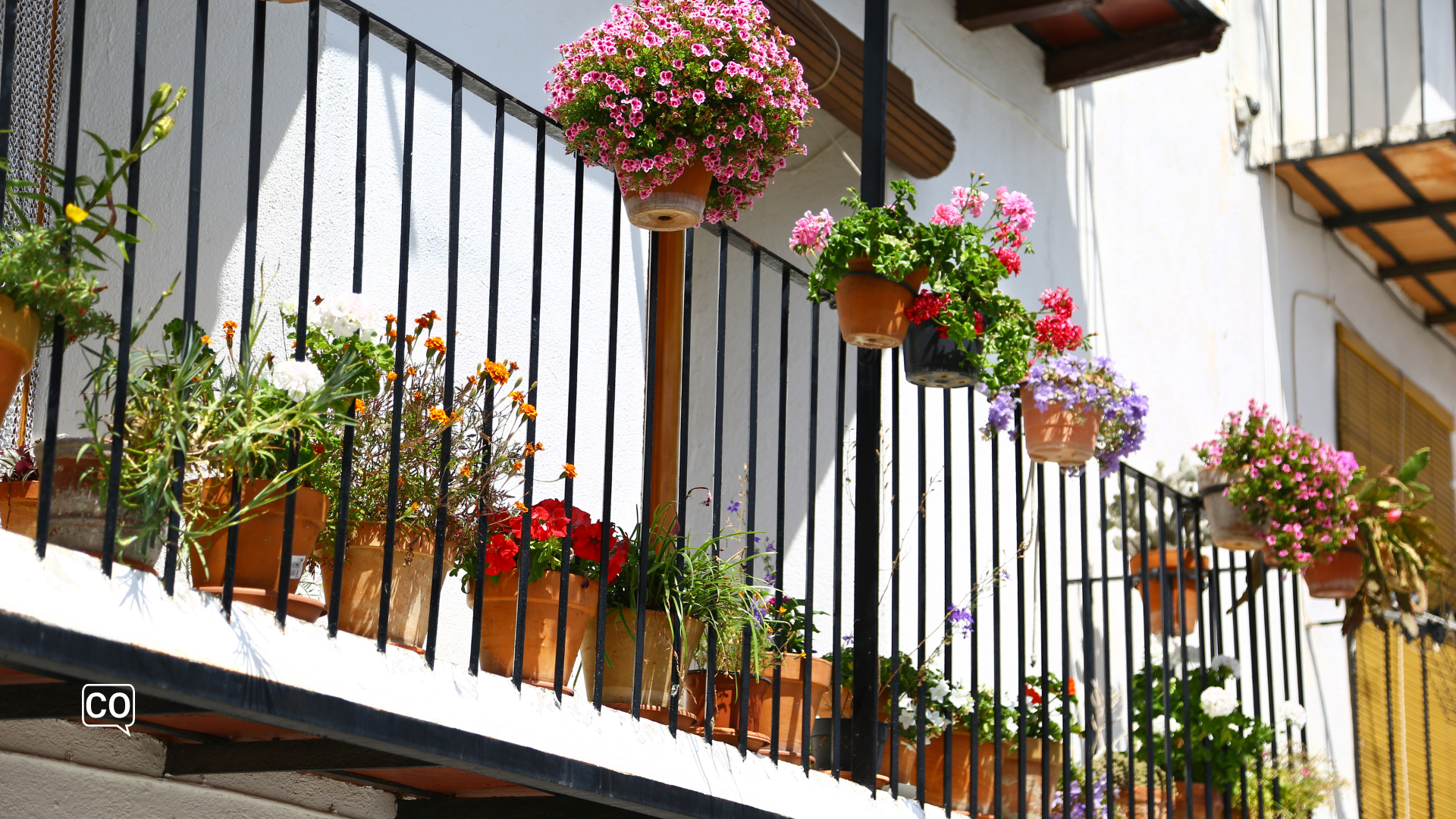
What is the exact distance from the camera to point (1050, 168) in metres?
7.96

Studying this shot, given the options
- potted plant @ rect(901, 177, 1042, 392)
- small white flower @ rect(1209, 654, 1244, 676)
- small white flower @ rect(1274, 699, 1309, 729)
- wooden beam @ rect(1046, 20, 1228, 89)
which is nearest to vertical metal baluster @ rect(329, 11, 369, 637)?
potted plant @ rect(901, 177, 1042, 392)

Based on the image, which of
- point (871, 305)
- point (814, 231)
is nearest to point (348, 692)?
point (871, 305)

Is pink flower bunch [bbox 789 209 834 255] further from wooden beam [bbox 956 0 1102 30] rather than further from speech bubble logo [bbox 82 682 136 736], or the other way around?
wooden beam [bbox 956 0 1102 30]

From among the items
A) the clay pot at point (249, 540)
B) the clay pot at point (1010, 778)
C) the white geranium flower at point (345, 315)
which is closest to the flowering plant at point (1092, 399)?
the clay pot at point (1010, 778)

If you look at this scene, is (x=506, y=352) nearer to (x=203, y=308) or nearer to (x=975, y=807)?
(x=203, y=308)

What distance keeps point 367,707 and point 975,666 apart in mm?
2270

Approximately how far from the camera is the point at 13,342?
274 centimetres

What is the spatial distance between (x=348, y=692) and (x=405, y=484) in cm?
64

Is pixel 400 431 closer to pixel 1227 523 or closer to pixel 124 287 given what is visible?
pixel 124 287

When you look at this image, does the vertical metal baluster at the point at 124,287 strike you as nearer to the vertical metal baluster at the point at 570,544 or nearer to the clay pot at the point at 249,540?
the clay pot at the point at 249,540

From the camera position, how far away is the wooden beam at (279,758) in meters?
3.33

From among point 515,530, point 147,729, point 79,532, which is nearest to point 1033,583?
point 515,530

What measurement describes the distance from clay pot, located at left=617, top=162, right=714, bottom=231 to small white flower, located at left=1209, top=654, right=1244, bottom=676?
11.9ft

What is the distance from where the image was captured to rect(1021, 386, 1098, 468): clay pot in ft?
16.9
